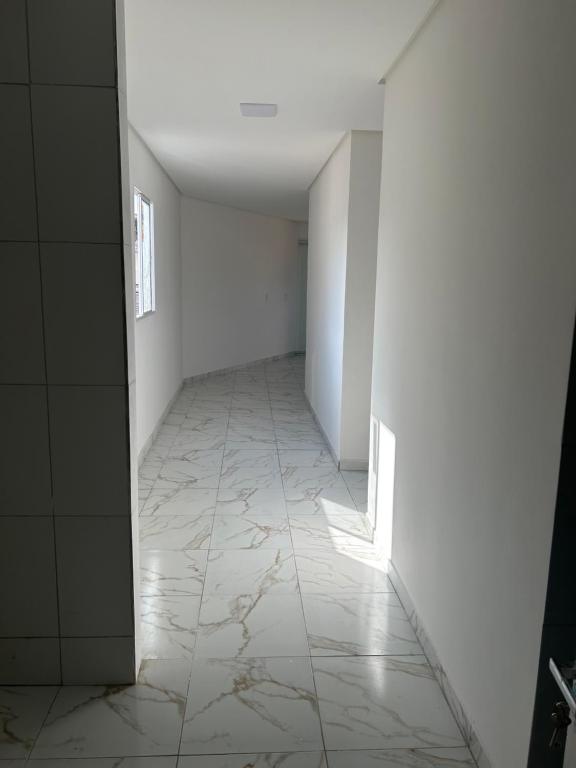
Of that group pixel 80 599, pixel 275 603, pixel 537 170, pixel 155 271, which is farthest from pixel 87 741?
pixel 155 271

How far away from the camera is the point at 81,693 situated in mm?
2184

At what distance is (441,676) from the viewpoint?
7.38 feet

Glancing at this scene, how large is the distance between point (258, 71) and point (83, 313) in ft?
6.17

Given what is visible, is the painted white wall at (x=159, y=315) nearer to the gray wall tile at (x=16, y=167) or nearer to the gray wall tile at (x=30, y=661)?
the gray wall tile at (x=16, y=167)

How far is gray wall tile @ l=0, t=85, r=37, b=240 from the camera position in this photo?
1.92 meters

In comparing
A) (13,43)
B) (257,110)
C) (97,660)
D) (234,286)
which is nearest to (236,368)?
(234,286)

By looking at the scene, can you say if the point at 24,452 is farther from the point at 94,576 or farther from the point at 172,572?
the point at 172,572

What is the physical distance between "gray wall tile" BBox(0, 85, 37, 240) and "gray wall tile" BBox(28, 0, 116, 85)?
0.32 ft

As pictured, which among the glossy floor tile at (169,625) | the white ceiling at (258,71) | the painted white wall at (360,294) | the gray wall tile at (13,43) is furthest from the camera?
the painted white wall at (360,294)

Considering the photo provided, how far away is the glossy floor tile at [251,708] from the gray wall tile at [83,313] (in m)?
1.13

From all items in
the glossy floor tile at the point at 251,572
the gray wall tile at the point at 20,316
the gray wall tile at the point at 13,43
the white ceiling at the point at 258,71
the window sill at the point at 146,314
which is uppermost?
the white ceiling at the point at 258,71

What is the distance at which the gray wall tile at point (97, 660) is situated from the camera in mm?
2211

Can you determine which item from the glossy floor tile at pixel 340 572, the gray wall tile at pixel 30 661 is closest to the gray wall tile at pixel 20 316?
the gray wall tile at pixel 30 661

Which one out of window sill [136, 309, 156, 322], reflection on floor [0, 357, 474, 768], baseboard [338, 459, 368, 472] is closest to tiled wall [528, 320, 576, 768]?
reflection on floor [0, 357, 474, 768]
